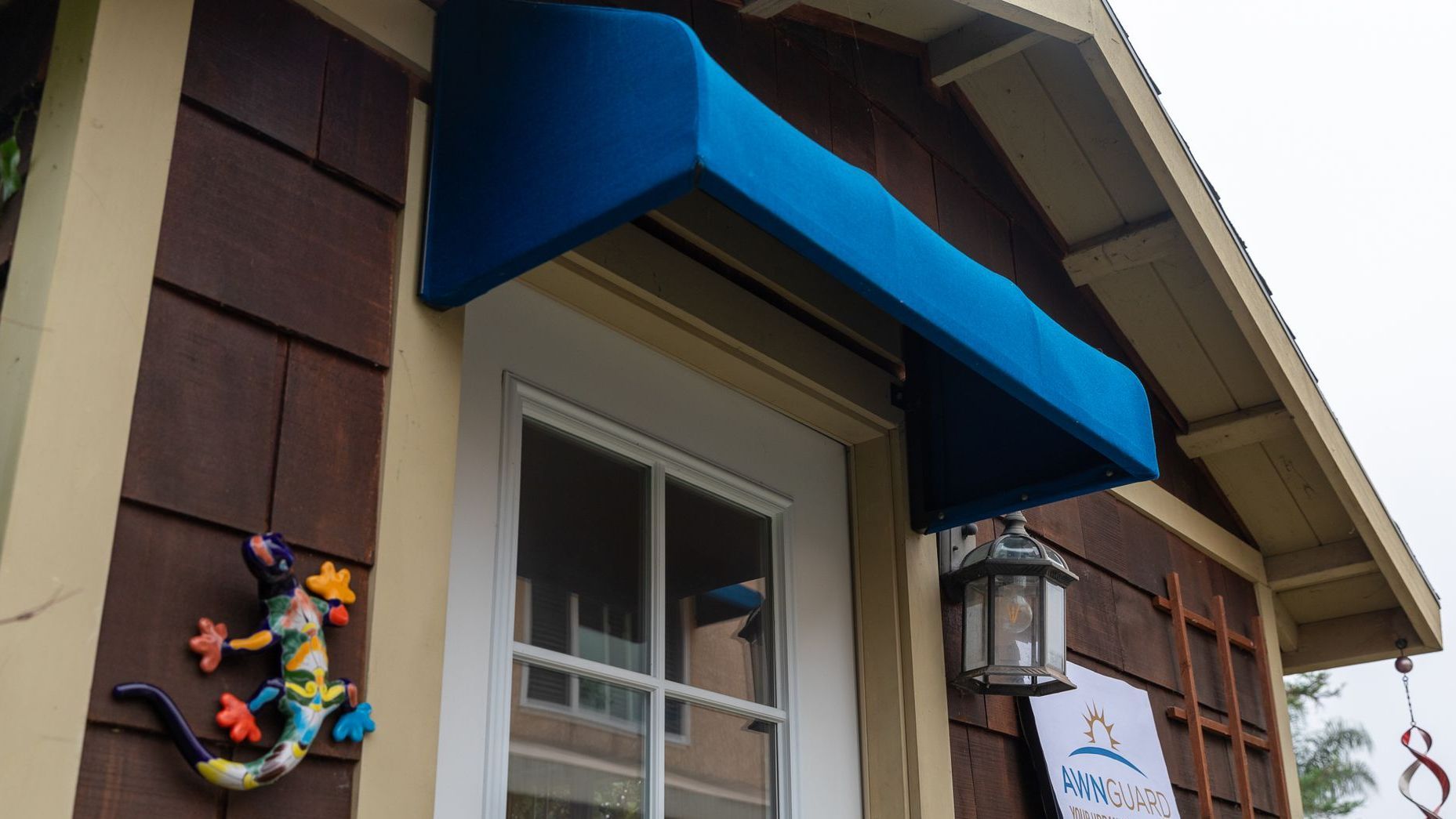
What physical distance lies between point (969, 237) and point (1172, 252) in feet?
1.90

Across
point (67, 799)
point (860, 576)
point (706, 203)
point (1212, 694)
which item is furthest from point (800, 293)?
point (1212, 694)

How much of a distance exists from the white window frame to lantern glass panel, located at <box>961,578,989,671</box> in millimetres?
414

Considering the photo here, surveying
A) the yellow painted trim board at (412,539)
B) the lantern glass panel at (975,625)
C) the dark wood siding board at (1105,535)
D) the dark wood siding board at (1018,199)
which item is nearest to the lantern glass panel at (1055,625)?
the lantern glass panel at (975,625)

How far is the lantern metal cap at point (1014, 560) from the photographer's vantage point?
2.65 m

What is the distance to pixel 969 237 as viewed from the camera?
318 cm

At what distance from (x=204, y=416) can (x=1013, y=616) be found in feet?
5.51

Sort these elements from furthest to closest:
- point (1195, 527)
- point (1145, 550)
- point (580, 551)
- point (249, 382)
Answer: point (1195, 527) → point (1145, 550) → point (580, 551) → point (249, 382)

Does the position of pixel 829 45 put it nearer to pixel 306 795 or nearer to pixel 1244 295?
pixel 1244 295

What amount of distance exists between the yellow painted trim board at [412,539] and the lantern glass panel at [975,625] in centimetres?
130

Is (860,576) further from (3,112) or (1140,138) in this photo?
(3,112)

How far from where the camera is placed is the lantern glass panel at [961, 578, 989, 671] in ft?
8.70

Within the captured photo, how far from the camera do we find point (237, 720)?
1.37 meters

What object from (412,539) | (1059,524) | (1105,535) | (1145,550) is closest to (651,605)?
(412,539)

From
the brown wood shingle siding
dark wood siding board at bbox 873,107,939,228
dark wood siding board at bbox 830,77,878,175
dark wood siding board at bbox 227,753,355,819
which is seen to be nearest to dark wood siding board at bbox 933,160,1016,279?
dark wood siding board at bbox 873,107,939,228
